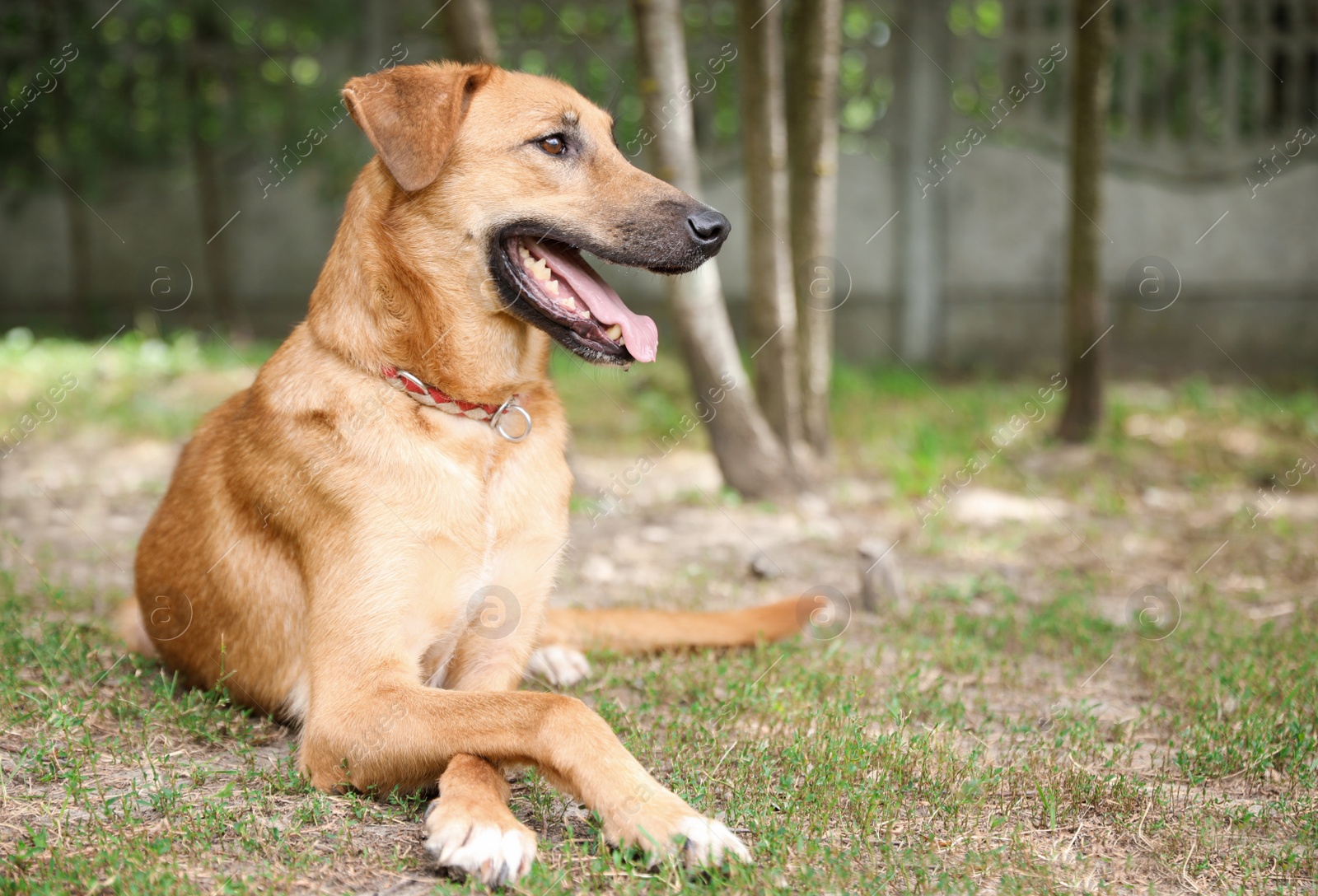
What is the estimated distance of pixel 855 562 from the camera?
5.07 meters

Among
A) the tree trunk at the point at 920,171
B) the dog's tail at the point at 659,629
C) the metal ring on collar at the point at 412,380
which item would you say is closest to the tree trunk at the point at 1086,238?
the tree trunk at the point at 920,171

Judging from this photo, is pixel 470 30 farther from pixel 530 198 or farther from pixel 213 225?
pixel 213 225

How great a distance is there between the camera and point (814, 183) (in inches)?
238

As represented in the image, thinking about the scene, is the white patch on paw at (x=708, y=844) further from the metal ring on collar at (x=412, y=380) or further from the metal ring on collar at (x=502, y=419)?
the metal ring on collar at (x=412, y=380)

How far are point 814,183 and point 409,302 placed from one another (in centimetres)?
360

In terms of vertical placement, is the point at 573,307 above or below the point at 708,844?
above

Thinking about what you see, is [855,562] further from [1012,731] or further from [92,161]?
[92,161]

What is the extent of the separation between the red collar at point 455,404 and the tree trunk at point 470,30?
3.26 m

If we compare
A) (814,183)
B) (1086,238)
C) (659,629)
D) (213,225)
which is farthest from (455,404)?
(213,225)

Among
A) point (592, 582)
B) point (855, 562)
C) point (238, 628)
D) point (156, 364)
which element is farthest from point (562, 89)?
point (156, 364)

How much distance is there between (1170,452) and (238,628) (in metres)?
5.91

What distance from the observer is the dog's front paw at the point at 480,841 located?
214 cm

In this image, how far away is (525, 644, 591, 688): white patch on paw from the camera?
350 cm

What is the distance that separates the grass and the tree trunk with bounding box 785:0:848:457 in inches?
Answer: 46.7
